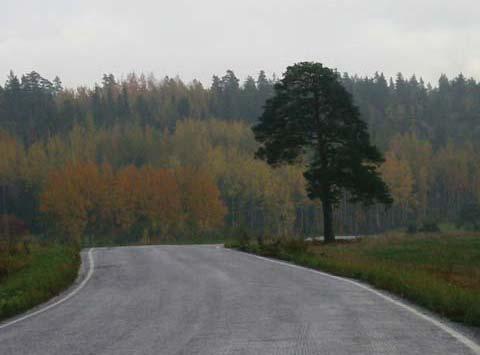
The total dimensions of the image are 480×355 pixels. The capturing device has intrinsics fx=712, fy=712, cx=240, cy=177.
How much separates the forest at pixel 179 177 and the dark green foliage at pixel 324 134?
2137 cm

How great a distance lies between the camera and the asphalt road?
9.29m

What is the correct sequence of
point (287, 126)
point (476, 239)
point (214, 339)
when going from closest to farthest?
point (214, 339) → point (476, 239) → point (287, 126)

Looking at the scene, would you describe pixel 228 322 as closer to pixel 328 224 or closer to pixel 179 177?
pixel 328 224

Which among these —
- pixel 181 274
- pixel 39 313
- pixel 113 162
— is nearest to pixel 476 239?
pixel 181 274

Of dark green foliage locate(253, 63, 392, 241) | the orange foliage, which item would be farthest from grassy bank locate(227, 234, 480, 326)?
the orange foliage

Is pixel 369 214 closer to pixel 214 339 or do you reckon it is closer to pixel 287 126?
pixel 287 126

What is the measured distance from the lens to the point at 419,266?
877 inches

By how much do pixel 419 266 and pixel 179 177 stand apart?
91355mm

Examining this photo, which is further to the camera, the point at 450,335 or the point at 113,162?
the point at 113,162

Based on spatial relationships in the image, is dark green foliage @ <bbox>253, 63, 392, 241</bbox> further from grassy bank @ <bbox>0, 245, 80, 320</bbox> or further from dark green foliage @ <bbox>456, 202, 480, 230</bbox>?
dark green foliage @ <bbox>456, 202, 480, 230</bbox>

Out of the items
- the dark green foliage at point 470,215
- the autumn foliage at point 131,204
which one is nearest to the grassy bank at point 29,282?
the dark green foliage at point 470,215

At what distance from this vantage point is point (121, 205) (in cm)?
10106

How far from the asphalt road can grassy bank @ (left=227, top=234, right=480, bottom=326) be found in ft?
2.59

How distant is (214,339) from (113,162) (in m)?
140
